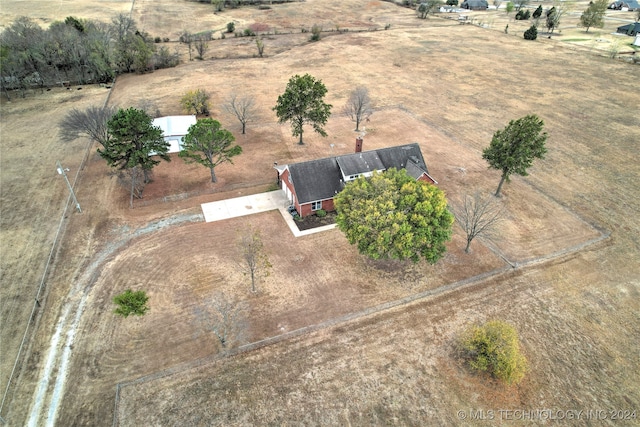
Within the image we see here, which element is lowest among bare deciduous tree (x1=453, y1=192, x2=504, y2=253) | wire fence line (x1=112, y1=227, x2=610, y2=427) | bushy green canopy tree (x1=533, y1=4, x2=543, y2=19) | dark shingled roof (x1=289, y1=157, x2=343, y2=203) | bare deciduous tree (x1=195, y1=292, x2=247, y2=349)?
wire fence line (x1=112, y1=227, x2=610, y2=427)

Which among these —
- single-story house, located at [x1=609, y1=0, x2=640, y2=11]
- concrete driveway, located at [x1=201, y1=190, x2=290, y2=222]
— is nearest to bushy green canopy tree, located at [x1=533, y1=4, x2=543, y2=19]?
single-story house, located at [x1=609, y1=0, x2=640, y2=11]

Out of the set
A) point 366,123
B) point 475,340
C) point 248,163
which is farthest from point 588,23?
point 475,340

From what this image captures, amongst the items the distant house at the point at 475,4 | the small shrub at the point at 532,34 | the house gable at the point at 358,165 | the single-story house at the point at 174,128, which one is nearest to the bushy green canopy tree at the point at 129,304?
the house gable at the point at 358,165

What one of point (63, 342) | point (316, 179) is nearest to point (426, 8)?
point (316, 179)

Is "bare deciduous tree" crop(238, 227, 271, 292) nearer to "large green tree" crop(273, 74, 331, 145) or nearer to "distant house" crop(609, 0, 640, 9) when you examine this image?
"large green tree" crop(273, 74, 331, 145)

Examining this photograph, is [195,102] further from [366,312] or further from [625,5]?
[625,5]

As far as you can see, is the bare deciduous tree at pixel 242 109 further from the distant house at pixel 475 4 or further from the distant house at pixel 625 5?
the distant house at pixel 625 5

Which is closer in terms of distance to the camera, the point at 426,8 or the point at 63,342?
the point at 63,342
